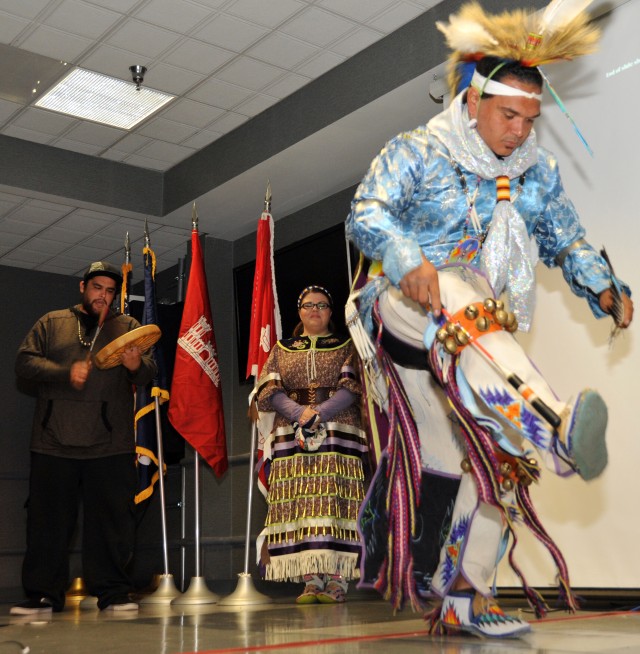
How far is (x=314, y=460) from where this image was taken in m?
4.30

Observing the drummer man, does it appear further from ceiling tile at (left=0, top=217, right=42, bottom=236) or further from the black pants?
ceiling tile at (left=0, top=217, right=42, bottom=236)

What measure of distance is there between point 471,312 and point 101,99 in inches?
151

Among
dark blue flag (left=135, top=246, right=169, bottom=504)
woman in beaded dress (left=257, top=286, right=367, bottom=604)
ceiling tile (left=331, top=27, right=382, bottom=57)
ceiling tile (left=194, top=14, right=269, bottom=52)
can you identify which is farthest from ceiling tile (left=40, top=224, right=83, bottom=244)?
ceiling tile (left=331, top=27, right=382, bottom=57)

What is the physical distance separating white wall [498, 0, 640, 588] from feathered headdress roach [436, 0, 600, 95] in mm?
1452

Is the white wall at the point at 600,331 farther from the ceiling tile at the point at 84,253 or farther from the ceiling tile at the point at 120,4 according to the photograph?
the ceiling tile at the point at 84,253

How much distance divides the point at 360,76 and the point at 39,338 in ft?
6.83

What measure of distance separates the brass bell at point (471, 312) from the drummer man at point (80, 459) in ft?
8.03

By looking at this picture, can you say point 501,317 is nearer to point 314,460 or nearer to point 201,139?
point 314,460

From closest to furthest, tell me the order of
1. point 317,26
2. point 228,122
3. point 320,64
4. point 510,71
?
point 510,71, point 317,26, point 320,64, point 228,122

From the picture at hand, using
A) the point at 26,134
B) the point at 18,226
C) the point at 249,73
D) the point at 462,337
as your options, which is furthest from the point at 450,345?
the point at 18,226

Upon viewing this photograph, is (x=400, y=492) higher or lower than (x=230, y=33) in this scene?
lower

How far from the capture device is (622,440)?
3.35 meters

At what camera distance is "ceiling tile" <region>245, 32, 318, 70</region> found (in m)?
4.52

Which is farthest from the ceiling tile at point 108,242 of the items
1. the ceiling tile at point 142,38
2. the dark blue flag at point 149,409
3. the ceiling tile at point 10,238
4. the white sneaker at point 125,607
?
the white sneaker at point 125,607
